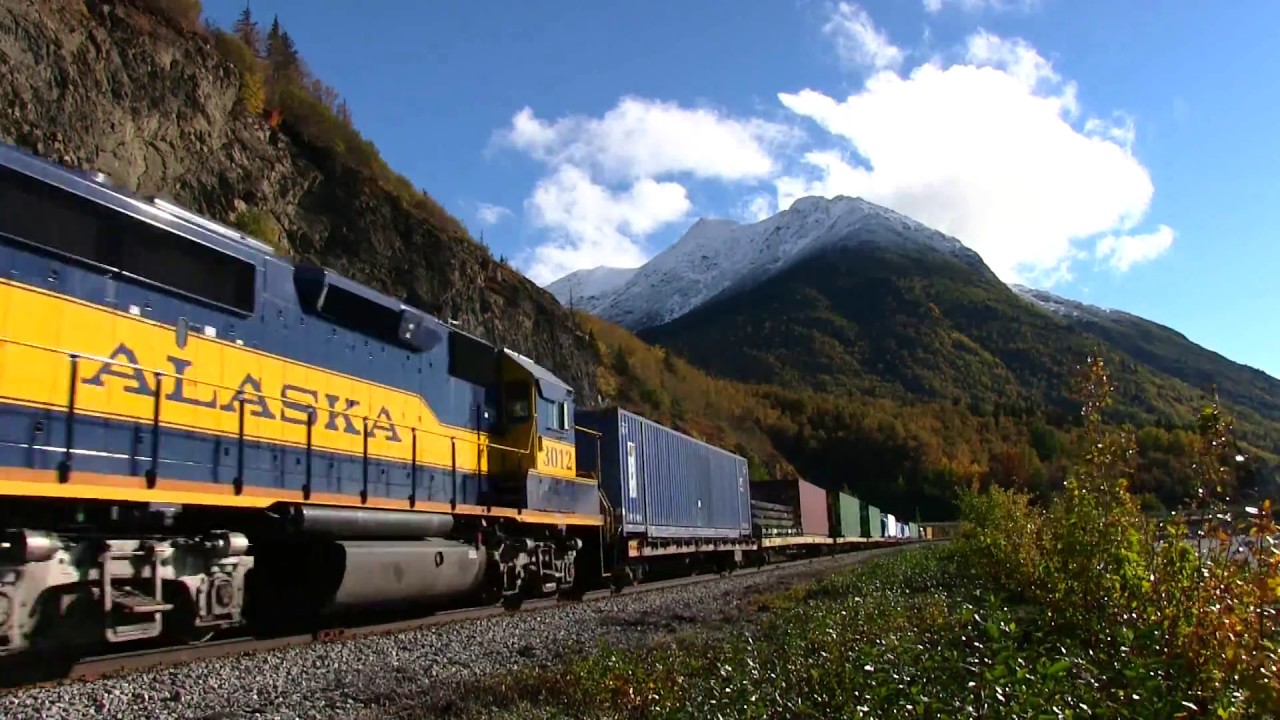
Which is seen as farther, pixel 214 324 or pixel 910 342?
pixel 910 342

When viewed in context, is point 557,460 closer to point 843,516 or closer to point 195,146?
point 195,146

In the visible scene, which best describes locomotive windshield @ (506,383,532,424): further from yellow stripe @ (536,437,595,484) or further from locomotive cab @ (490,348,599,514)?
yellow stripe @ (536,437,595,484)

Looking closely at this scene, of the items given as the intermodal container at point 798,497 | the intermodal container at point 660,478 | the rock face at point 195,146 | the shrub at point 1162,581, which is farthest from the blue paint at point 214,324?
the intermodal container at point 798,497

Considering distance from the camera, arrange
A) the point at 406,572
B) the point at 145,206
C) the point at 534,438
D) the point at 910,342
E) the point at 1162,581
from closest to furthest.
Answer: the point at 1162,581
the point at 145,206
the point at 406,572
the point at 534,438
the point at 910,342

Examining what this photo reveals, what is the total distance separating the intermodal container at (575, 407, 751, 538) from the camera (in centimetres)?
1767

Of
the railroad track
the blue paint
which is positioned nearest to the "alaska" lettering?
the blue paint

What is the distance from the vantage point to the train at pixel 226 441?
6.84 metres

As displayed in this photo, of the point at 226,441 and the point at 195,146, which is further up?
the point at 195,146

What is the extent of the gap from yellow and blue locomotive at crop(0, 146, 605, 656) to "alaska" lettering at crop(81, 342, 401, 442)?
0.06 feet

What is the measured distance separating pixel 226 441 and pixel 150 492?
1611 millimetres

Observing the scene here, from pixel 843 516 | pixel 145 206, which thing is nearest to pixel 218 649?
pixel 145 206

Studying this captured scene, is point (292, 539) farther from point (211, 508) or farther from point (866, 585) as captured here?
point (866, 585)

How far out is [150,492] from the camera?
7148mm

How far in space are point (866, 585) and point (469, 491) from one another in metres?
6.23
